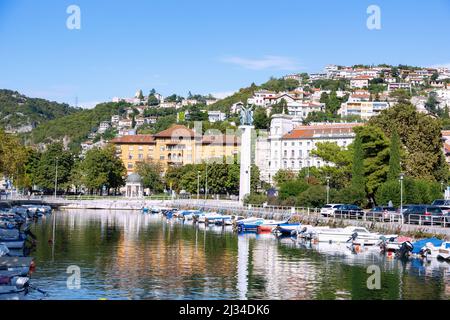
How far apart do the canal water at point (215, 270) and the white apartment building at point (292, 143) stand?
2491 inches

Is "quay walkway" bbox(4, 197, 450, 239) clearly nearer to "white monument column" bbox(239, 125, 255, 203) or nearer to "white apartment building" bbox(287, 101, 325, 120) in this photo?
"white monument column" bbox(239, 125, 255, 203)

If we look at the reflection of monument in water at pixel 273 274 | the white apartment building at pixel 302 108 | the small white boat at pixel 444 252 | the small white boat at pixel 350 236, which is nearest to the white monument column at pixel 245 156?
the small white boat at pixel 350 236

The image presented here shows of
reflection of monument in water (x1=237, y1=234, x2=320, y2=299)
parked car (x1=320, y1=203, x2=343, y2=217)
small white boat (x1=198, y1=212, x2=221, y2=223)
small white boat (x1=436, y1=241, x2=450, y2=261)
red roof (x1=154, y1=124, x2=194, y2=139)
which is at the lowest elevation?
reflection of monument in water (x1=237, y1=234, x2=320, y2=299)

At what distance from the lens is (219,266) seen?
3816cm

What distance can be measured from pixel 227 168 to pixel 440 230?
60248mm

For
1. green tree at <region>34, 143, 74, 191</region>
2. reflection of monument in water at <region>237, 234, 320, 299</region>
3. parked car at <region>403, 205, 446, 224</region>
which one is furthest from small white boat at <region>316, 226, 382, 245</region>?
green tree at <region>34, 143, 74, 191</region>

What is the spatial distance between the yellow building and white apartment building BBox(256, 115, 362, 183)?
1186cm

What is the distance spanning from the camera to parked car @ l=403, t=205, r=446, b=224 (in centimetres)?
4709

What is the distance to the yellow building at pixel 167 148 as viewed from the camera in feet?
444

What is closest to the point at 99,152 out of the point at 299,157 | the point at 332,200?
the point at 299,157

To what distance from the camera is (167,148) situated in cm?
14000

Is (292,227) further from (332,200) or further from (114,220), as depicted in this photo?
(114,220)

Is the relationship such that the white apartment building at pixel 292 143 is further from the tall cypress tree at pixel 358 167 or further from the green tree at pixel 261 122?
the tall cypress tree at pixel 358 167
